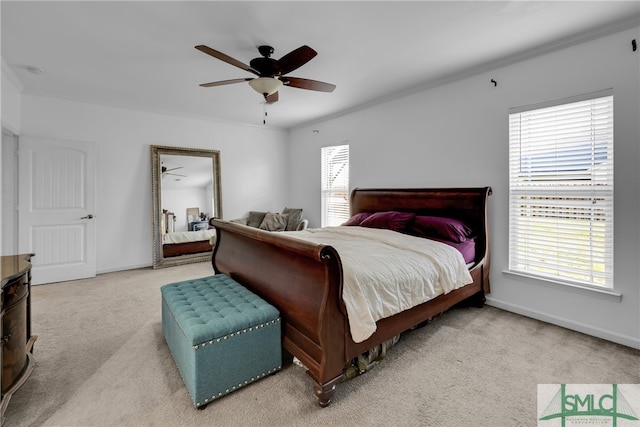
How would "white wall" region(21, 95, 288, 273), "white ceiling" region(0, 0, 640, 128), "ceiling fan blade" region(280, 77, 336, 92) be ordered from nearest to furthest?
"white ceiling" region(0, 0, 640, 128), "ceiling fan blade" region(280, 77, 336, 92), "white wall" region(21, 95, 288, 273)

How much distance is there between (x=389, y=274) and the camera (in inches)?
81.8

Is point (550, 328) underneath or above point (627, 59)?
underneath

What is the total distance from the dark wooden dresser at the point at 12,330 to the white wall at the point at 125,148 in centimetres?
300

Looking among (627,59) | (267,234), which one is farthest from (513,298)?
(267,234)

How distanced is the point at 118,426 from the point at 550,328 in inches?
134

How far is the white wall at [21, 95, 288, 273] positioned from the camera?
418 cm

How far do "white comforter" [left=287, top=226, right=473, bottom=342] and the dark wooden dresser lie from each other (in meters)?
1.82

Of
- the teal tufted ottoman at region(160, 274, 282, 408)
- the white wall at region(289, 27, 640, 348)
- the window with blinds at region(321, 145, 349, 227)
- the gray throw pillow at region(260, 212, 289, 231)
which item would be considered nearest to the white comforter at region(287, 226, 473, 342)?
the teal tufted ottoman at region(160, 274, 282, 408)

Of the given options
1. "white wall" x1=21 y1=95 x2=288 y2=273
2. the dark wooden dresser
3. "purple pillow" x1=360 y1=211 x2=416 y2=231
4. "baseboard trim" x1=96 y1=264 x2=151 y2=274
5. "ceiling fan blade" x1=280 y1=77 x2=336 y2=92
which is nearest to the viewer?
the dark wooden dresser

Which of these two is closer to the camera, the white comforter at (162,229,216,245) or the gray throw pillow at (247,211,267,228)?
the white comforter at (162,229,216,245)

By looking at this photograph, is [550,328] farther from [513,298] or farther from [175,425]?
[175,425]

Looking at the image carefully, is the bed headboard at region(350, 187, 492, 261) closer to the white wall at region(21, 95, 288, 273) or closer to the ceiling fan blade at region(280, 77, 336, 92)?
the ceiling fan blade at region(280, 77, 336, 92)

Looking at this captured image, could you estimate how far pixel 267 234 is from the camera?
214 cm

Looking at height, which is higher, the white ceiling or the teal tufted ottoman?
the white ceiling
